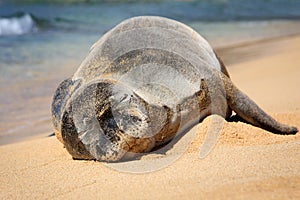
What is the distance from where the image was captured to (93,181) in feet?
9.81

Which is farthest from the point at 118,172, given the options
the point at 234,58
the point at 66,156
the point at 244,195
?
the point at 234,58

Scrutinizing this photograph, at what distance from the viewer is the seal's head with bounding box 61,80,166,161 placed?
122 inches

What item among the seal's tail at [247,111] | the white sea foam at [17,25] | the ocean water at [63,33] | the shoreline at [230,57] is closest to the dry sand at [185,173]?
the seal's tail at [247,111]

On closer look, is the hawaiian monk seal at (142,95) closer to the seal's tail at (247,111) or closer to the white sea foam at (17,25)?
the seal's tail at (247,111)

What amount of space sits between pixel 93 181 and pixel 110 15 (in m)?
14.8

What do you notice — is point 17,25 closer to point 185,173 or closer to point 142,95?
point 142,95

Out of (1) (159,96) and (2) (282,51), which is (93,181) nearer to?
(1) (159,96)

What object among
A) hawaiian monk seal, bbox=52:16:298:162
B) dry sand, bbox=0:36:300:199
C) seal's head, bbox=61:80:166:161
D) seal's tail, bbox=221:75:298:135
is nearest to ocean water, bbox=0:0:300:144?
dry sand, bbox=0:36:300:199

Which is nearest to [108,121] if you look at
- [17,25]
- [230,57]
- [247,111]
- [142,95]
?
[142,95]

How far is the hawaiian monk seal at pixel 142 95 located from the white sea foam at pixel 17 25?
404 inches

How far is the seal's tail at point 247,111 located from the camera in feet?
12.2

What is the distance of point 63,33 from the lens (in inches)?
517

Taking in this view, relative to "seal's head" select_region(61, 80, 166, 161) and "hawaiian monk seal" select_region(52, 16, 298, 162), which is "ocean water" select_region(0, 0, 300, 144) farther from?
"seal's head" select_region(61, 80, 166, 161)

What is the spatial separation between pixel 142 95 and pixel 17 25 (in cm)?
1200
